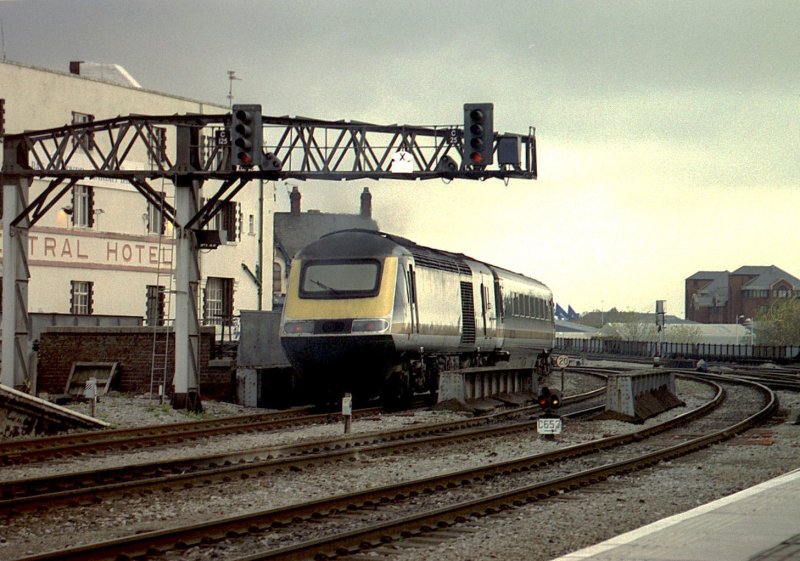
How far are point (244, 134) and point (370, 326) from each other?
188 inches

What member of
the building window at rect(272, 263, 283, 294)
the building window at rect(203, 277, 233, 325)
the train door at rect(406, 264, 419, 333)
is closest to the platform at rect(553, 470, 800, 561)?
the train door at rect(406, 264, 419, 333)

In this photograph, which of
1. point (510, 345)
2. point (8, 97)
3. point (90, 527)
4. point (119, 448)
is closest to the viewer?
point (90, 527)

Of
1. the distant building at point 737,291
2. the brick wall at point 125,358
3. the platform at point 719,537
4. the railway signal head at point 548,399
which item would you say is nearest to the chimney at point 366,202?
the brick wall at point 125,358

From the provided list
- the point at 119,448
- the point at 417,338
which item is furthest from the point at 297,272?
the point at 119,448

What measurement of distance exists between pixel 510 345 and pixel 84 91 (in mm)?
22265

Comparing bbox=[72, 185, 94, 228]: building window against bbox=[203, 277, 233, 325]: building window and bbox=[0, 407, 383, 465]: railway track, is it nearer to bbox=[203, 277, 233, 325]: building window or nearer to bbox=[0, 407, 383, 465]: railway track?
bbox=[203, 277, 233, 325]: building window

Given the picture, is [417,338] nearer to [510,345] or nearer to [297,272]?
[297,272]

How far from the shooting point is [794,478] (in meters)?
13.9

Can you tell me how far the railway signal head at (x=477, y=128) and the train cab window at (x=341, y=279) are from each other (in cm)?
308

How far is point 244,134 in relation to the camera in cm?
2567

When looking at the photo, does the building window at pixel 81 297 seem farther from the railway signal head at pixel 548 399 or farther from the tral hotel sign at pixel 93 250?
the railway signal head at pixel 548 399

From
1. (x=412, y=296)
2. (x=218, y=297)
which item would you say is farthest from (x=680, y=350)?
(x=412, y=296)

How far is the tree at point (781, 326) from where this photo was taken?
13600 cm

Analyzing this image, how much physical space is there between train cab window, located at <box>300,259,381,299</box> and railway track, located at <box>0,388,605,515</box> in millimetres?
3559
